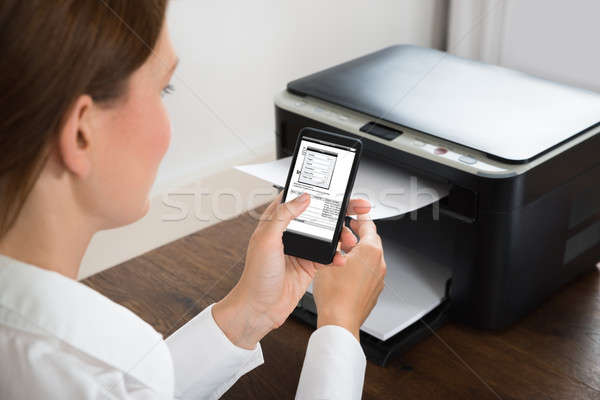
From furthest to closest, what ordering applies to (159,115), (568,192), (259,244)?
(568,192) < (259,244) < (159,115)

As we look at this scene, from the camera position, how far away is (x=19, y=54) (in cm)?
40

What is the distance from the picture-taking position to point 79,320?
49cm

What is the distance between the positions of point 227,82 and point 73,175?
836 mm

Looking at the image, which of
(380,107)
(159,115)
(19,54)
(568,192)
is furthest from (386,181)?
(19,54)

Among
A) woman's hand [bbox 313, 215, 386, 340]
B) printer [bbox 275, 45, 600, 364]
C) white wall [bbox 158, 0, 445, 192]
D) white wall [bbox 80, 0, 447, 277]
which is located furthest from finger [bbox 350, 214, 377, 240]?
white wall [bbox 158, 0, 445, 192]

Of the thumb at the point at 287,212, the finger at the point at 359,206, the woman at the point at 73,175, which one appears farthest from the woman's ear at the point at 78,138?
the finger at the point at 359,206

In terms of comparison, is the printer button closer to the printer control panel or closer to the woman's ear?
the printer control panel

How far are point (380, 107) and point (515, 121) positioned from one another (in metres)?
0.17

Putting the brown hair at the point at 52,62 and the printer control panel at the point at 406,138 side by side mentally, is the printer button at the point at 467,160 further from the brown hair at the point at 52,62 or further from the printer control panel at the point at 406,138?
the brown hair at the point at 52,62

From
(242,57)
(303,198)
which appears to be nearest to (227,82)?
(242,57)

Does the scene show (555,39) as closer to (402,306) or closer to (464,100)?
(464,100)

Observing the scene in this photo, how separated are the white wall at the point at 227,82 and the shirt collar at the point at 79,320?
2.31 ft

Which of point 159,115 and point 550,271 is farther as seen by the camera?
point 550,271

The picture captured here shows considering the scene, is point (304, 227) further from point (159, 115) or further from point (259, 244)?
point (159, 115)
